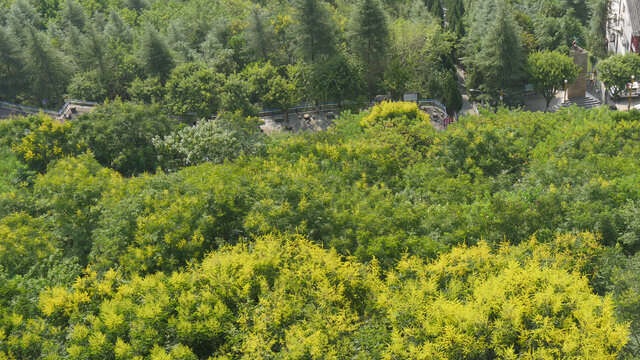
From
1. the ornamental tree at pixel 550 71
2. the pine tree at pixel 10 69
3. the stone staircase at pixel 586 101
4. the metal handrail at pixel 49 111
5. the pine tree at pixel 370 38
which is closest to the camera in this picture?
the metal handrail at pixel 49 111

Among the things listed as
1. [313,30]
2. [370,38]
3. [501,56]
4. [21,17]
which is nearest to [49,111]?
[21,17]

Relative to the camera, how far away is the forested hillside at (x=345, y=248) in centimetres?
1805

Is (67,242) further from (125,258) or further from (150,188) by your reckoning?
(125,258)

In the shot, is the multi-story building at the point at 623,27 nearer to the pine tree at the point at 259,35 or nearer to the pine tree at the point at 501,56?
the pine tree at the point at 501,56

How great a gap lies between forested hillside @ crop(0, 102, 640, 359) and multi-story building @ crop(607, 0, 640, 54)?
35151mm

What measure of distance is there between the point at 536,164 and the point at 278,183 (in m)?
15.5

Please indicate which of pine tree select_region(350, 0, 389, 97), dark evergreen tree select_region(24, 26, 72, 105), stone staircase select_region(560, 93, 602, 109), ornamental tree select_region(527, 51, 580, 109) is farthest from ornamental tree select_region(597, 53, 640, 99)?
dark evergreen tree select_region(24, 26, 72, 105)

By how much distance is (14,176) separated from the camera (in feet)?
125

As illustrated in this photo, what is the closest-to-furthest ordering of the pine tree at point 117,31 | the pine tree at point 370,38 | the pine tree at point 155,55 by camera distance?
the pine tree at point 370,38 < the pine tree at point 155,55 < the pine tree at point 117,31

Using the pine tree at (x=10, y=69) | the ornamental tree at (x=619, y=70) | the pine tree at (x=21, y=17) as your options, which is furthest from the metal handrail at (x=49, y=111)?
the ornamental tree at (x=619, y=70)

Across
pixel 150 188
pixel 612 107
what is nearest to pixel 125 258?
pixel 150 188

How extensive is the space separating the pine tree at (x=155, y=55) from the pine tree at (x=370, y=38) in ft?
69.9

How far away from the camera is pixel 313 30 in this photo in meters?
56.9

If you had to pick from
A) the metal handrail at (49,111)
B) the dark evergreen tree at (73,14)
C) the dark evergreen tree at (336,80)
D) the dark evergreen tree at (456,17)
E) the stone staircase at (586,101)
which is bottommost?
the stone staircase at (586,101)
